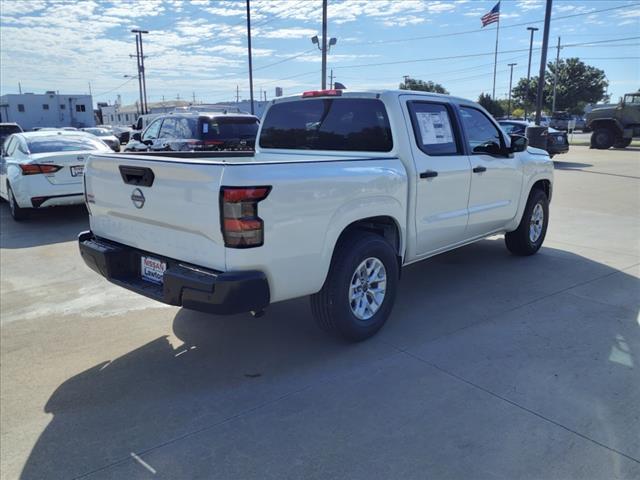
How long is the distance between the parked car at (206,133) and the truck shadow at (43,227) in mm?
2538

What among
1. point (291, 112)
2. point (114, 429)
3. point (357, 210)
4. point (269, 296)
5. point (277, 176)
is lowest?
point (114, 429)

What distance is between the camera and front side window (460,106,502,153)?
5047 mm

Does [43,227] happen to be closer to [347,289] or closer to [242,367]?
[242,367]

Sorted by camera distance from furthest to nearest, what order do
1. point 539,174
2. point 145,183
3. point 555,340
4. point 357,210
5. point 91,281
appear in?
point 539,174, point 91,281, point 555,340, point 357,210, point 145,183

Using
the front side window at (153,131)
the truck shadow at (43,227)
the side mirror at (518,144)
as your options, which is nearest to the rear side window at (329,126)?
the side mirror at (518,144)

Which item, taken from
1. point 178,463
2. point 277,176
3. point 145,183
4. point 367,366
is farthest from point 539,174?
point 178,463

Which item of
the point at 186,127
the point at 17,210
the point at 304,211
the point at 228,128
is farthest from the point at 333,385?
the point at 186,127

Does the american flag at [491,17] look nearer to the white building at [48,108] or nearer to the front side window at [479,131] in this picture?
the front side window at [479,131]

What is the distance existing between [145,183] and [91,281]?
2752 millimetres

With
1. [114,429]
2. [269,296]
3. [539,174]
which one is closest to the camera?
[114,429]

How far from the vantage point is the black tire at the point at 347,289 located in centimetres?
366

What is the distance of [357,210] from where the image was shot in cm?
369

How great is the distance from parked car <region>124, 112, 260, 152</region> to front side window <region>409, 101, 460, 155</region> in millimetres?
6608

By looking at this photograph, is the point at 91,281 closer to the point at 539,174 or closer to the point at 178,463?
the point at 178,463
